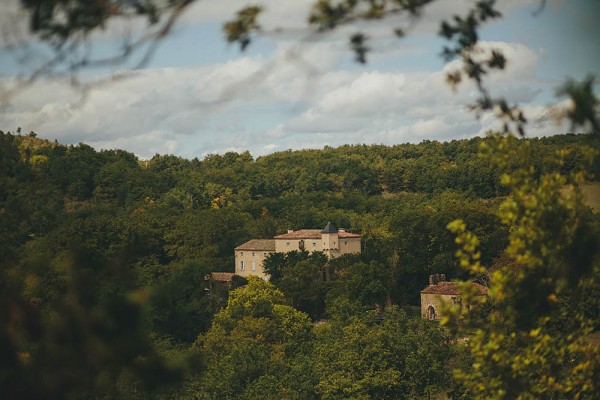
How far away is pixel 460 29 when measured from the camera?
256 inches

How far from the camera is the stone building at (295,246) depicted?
57375 millimetres

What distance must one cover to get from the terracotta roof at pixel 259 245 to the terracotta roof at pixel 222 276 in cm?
213

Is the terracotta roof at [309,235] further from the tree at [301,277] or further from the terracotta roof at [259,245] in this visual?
the tree at [301,277]

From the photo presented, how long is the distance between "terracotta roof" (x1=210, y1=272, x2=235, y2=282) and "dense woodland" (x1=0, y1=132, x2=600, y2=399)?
1.17 meters

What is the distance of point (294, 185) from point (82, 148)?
2709cm

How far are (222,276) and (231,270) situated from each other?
291cm

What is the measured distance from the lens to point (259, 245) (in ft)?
195

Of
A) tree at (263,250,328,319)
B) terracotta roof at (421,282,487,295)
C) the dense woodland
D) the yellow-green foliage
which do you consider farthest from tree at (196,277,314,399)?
the yellow-green foliage

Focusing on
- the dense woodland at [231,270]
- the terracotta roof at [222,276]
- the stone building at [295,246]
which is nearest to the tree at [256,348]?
the dense woodland at [231,270]

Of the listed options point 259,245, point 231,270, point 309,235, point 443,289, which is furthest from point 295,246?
point 443,289

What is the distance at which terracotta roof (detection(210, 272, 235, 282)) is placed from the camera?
2239 inches

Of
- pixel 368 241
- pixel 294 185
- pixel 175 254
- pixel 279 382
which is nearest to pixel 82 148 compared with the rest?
pixel 294 185

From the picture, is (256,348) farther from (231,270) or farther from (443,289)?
(231,270)

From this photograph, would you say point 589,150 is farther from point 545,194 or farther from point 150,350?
point 150,350
